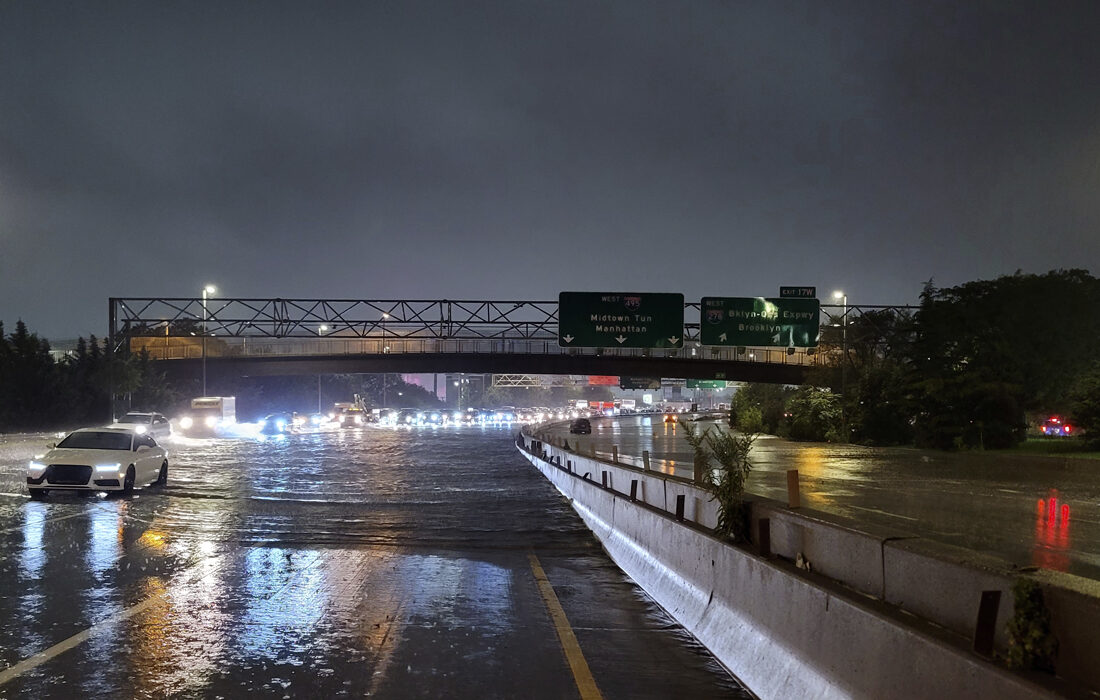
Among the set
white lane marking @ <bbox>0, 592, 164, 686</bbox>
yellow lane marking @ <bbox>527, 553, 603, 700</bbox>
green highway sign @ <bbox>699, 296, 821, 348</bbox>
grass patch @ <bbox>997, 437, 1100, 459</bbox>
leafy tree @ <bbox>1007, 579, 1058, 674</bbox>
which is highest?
green highway sign @ <bbox>699, 296, 821, 348</bbox>

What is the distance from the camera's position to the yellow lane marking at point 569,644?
6909 mm

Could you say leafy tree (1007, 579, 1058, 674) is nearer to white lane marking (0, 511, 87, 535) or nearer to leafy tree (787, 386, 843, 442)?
white lane marking (0, 511, 87, 535)

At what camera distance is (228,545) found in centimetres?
1451

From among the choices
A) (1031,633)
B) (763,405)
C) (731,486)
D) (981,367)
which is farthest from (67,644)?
(763,405)

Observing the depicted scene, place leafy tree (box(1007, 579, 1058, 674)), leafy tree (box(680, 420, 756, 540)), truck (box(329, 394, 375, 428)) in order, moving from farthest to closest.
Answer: truck (box(329, 394, 375, 428)) < leafy tree (box(680, 420, 756, 540)) < leafy tree (box(1007, 579, 1058, 674))

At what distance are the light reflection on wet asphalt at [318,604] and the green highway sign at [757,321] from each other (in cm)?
3039

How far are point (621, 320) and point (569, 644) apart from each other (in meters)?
40.8

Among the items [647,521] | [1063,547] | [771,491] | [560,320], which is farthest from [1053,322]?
[647,521]

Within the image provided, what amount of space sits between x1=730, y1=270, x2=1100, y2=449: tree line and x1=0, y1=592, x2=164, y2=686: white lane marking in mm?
44451

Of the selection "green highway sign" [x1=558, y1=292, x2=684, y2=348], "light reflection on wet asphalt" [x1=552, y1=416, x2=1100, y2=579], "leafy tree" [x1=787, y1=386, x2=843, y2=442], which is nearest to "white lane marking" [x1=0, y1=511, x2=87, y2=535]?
"light reflection on wet asphalt" [x1=552, y1=416, x2=1100, y2=579]

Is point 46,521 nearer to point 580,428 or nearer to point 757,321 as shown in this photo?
point 757,321

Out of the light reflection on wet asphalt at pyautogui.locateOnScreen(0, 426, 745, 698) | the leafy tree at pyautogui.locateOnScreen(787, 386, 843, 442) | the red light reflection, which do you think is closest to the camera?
the light reflection on wet asphalt at pyautogui.locateOnScreen(0, 426, 745, 698)

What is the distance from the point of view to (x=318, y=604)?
9961 mm

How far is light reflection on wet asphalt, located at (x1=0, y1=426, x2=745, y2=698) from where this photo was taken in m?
7.08
